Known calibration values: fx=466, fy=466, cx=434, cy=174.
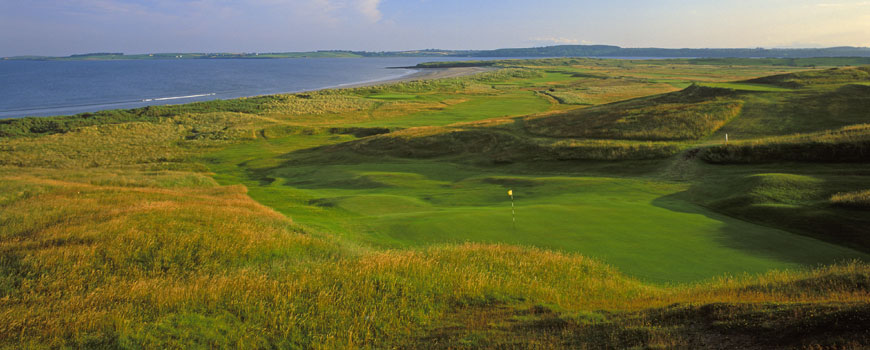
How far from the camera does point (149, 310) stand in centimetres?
758

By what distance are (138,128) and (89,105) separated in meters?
52.7

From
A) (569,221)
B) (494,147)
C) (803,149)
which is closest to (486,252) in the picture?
(569,221)

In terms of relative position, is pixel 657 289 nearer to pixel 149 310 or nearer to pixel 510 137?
pixel 149 310

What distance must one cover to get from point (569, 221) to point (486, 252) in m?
5.31

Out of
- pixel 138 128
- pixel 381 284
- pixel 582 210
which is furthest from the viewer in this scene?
pixel 138 128

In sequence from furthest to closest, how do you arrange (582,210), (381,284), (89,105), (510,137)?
(89,105) < (510,137) < (582,210) < (381,284)

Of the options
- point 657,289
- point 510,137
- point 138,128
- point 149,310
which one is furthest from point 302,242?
point 138,128

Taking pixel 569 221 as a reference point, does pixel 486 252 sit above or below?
above

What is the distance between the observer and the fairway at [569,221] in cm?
1230

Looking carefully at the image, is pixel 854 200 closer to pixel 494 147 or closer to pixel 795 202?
pixel 795 202

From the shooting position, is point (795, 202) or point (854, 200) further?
point (795, 202)

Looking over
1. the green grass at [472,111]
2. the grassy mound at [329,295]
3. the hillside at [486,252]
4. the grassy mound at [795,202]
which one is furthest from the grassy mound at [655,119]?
the grassy mound at [329,295]

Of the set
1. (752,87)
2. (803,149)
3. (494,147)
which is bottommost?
(494,147)

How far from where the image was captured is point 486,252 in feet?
39.9
